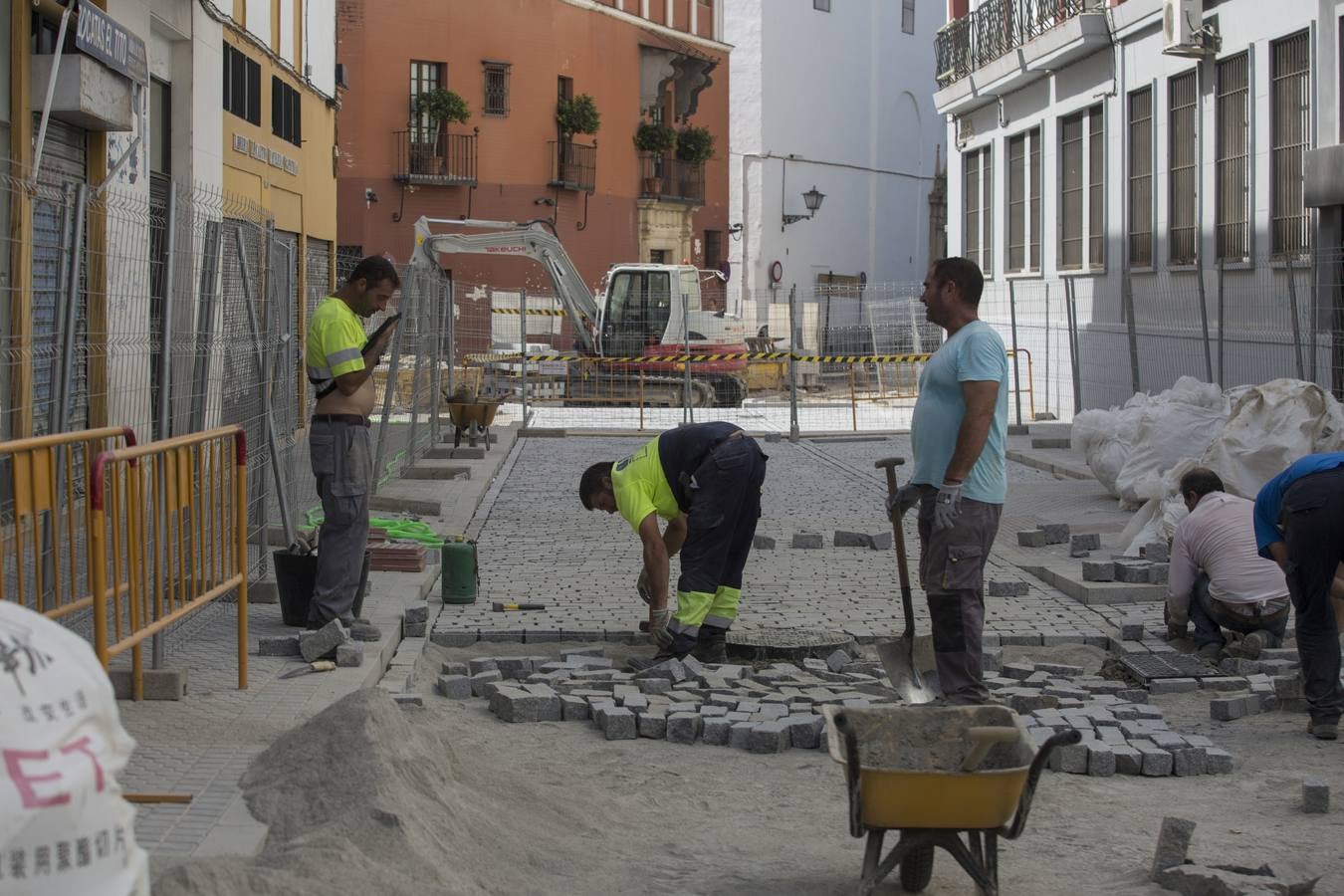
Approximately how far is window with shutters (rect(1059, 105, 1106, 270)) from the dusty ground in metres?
18.3

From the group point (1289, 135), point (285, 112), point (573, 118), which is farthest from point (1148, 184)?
point (573, 118)

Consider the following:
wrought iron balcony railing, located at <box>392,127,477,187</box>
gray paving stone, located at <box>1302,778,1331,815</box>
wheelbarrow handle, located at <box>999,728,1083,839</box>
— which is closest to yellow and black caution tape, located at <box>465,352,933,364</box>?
wrought iron balcony railing, located at <box>392,127,477,187</box>

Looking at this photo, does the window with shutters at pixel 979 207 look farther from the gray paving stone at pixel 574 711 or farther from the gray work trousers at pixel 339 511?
the gray paving stone at pixel 574 711

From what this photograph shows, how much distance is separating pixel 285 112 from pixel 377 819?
17484 millimetres

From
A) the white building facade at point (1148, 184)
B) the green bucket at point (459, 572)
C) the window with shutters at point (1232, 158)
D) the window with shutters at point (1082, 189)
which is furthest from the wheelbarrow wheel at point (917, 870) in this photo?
the window with shutters at point (1082, 189)

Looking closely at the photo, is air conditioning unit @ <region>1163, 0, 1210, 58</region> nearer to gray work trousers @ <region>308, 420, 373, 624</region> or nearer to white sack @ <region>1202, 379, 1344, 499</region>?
white sack @ <region>1202, 379, 1344, 499</region>

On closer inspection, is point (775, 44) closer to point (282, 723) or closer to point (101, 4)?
point (101, 4)

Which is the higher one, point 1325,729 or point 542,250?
point 542,250

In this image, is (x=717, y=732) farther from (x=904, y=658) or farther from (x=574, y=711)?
(x=904, y=658)

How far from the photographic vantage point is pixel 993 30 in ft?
90.5

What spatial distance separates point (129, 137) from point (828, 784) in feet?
32.9

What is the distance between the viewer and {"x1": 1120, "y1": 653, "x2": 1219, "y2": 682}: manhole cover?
7730 millimetres

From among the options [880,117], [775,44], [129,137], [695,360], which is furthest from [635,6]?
[129,137]

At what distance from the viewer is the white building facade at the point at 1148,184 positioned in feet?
55.5
